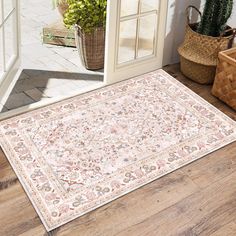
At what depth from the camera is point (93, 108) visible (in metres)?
2.88

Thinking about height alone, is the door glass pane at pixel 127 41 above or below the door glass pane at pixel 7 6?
below

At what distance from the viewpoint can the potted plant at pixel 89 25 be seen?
10.4 feet

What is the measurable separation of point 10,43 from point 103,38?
27.9 inches

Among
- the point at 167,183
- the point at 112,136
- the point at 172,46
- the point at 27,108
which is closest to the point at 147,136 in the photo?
the point at 112,136

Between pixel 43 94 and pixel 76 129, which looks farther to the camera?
pixel 43 94

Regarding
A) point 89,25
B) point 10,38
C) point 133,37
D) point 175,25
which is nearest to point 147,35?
point 133,37

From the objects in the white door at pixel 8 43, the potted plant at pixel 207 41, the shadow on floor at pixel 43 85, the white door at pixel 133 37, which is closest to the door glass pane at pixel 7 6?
the white door at pixel 8 43

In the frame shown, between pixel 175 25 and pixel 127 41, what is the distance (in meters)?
0.48

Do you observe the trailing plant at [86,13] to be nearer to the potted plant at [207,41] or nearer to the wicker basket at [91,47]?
the wicker basket at [91,47]

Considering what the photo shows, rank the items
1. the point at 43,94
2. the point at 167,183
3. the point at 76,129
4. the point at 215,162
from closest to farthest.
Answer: the point at 167,183 → the point at 215,162 → the point at 76,129 → the point at 43,94

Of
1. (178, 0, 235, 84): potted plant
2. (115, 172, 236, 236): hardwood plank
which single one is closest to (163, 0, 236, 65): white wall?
(178, 0, 235, 84): potted plant

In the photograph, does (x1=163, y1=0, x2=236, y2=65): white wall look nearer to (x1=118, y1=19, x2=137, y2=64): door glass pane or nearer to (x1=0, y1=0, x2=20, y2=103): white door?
(x1=118, y1=19, x2=137, y2=64): door glass pane

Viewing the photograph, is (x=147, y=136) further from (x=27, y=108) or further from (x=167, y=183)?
(x=27, y=108)

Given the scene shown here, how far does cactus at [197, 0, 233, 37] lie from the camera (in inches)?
121
